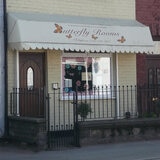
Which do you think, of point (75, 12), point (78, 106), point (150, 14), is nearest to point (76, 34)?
point (75, 12)

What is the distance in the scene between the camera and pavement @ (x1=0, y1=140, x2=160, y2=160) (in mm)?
11734

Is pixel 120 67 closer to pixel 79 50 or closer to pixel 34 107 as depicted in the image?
pixel 79 50

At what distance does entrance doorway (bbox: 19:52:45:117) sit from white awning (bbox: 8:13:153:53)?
1.01 m

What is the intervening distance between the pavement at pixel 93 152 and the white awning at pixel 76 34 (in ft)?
9.09

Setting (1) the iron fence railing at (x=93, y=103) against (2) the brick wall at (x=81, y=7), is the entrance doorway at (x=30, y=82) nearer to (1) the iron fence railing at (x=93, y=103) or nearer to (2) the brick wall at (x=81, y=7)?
(1) the iron fence railing at (x=93, y=103)

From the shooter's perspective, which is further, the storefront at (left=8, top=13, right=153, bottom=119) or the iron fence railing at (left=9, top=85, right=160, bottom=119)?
the iron fence railing at (left=9, top=85, right=160, bottom=119)

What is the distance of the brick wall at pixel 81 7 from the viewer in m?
14.6

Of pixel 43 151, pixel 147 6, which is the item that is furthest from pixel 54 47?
pixel 147 6

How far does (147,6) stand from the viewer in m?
17.1

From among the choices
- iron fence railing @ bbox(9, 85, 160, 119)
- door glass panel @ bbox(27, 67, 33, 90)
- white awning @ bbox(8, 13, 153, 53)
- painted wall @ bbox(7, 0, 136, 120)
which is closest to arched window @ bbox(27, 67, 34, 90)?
door glass panel @ bbox(27, 67, 33, 90)

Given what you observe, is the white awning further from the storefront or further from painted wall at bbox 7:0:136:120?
painted wall at bbox 7:0:136:120

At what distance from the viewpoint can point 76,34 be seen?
48.1 ft

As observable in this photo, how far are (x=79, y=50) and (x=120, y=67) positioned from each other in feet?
7.47

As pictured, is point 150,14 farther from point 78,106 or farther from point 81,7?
point 78,106
